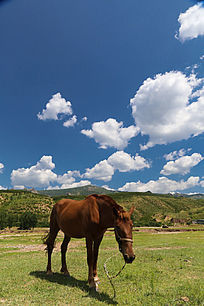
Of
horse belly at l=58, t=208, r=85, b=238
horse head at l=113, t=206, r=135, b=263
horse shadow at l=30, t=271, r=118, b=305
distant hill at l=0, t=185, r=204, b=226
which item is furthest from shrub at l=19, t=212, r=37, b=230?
horse head at l=113, t=206, r=135, b=263

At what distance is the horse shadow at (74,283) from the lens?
16.4ft

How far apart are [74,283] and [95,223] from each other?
2471mm

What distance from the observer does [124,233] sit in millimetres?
5223

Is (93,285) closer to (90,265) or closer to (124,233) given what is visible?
(90,265)

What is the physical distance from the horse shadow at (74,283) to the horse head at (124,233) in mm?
1278

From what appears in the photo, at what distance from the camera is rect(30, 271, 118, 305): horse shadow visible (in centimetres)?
500

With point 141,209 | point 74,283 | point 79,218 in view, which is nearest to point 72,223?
point 79,218

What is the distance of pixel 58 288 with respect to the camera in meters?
5.84

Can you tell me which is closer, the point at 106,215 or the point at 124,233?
the point at 124,233

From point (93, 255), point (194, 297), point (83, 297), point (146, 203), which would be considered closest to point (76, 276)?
point (93, 255)

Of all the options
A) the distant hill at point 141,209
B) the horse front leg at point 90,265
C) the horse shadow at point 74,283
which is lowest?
the distant hill at point 141,209

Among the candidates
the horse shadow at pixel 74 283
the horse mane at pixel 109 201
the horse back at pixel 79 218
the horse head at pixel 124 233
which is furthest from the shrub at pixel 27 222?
the horse head at pixel 124 233

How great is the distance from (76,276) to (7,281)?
2663 mm

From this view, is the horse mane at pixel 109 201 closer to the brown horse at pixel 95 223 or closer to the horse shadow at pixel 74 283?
the brown horse at pixel 95 223
